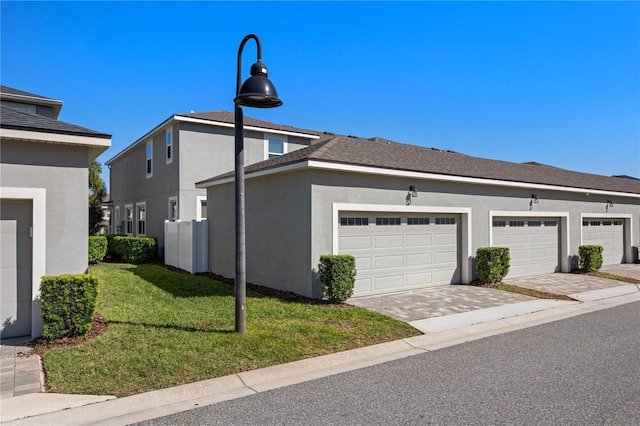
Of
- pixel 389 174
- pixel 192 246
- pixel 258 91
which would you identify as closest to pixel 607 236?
pixel 389 174

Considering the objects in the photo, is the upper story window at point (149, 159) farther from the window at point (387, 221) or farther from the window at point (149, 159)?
the window at point (387, 221)

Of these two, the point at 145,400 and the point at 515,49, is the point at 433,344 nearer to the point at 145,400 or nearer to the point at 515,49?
the point at 145,400

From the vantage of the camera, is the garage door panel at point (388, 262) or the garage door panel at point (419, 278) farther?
the garage door panel at point (419, 278)

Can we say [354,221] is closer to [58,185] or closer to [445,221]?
[445,221]

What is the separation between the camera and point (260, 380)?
5.15 m

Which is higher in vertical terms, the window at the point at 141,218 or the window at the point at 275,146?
the window at the point at 275,146

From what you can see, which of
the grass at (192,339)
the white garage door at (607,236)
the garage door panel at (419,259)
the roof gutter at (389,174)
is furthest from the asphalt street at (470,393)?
the white garage door at (607,236)

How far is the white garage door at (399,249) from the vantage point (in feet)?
34.0

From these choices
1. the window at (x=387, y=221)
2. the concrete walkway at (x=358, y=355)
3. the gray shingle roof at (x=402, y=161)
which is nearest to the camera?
the concrete walkway at (x=358, y=355)

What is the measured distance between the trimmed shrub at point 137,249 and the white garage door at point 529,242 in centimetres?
1394

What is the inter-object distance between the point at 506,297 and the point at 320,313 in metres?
5.48

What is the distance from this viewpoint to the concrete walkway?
4258mm

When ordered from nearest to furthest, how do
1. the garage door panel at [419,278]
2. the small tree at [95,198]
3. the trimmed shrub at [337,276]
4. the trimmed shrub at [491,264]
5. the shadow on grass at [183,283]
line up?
the trimmed shrub at [337,276] < the shadow on grass at [183,283] < the garage door panel at [419,278] < the trimmed shrub at [491,264] < the small tree at [95,198]

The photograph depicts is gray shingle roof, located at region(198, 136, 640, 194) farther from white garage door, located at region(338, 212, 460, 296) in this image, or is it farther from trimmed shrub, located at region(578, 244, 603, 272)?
trimmed shrub, located at region(578, 244, 603, 272)
